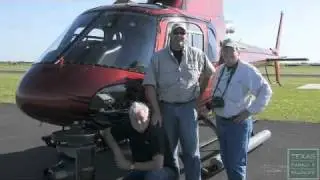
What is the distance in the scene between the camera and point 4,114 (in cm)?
1423

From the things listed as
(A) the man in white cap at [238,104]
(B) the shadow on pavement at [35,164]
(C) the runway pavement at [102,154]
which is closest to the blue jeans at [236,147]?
(A) the man in white cap at [238,104]

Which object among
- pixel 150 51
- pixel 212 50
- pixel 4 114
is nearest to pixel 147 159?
pixel 150 51

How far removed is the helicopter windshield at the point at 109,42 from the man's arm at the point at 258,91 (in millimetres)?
1740

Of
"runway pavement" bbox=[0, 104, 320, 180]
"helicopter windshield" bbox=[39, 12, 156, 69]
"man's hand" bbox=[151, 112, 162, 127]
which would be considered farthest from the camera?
"runway pavement" bbox=[0, 104, 320, 180]

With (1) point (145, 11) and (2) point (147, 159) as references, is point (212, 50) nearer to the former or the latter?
(1) point (145, 11)

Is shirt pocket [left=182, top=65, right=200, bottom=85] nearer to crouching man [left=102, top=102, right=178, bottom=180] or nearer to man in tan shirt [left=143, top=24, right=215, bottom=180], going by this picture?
man in tan shirt [left=143, top=24, right=215, bottom=180]

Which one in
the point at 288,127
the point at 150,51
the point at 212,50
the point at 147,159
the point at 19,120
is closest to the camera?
the point at 147,159

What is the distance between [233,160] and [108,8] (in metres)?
2.99

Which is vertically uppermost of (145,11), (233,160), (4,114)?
(145,11)

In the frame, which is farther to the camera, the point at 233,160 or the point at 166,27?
the point at 166,27

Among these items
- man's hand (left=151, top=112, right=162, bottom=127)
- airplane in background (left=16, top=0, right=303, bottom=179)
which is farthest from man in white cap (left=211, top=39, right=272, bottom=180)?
airplane in background (left=16, top=0, right=303, bottom=179)

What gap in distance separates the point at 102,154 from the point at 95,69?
2.73 m

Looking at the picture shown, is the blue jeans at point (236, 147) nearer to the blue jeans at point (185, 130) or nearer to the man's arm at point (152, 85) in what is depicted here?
the blue jeans at point (185, 130)

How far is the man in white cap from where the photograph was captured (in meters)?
5.17
